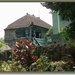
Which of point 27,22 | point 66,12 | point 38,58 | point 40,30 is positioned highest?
point 66,12

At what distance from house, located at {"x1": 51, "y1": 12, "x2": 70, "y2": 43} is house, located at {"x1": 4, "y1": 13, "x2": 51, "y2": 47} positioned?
0.12 meters

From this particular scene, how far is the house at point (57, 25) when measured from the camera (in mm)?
3710

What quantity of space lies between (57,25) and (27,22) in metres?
0.50

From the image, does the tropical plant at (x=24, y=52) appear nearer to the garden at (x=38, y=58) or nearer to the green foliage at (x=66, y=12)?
the garden at (x=38, y=58)

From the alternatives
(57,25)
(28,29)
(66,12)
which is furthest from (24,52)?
(66,12)

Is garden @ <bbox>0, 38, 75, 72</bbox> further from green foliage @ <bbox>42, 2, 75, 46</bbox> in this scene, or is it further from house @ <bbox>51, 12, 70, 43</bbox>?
green foliage @ <bbox>42, 2, 75, 46</bbox>

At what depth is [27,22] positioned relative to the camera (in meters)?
3.78

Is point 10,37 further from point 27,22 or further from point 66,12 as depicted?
point 66,12

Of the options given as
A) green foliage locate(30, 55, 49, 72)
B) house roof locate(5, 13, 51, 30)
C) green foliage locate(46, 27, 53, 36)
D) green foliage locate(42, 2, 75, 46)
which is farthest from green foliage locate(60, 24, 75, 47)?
green foliage locate(30, 55, 49, 72)

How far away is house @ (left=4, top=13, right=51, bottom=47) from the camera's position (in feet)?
12.2

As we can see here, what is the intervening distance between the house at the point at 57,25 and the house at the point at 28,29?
4.8 inches

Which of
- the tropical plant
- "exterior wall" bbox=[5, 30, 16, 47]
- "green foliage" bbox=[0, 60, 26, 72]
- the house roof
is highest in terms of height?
the house roof

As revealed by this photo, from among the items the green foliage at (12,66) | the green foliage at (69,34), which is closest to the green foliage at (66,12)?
the green foliage at (69,34)

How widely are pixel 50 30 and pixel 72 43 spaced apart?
41 centimetres
